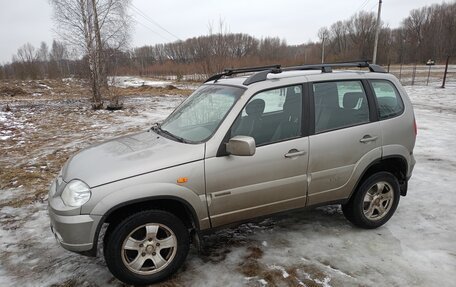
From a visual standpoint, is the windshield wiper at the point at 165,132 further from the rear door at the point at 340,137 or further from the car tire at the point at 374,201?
the car tire at the point at 374,201

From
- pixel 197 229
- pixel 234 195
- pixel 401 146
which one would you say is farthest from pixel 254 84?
pixel 401 146

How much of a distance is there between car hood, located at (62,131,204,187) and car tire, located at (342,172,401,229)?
A: 2037 mm

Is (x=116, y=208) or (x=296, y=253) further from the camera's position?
(x=296, y=253)

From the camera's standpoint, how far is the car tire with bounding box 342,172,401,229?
12.3 ft

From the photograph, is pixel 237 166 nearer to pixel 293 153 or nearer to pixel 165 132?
pixel 293 153

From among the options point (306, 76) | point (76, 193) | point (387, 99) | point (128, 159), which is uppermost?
point (306, 76)

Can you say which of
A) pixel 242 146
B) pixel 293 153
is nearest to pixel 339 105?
pixel 293 153

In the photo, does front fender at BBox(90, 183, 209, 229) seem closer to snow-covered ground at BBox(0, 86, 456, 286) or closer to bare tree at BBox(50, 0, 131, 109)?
snow-covered ground at BBox(0, 86, 456, 286)

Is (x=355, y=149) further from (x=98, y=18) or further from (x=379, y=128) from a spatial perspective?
(x=98, y=18)

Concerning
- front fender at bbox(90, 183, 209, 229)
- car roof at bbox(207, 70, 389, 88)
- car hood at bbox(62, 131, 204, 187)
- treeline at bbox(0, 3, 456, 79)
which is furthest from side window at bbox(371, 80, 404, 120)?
treeline at bbox(0, 3, 456, 79)

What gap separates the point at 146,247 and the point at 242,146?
49.2 inches

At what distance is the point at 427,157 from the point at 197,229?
5828mm

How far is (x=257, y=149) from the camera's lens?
313 centimetres

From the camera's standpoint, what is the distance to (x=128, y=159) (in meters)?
2.89
